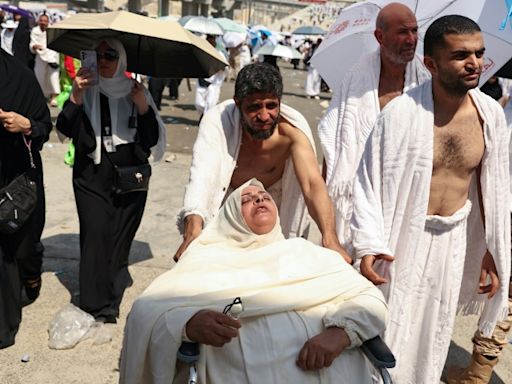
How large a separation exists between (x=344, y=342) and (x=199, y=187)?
1179 mm

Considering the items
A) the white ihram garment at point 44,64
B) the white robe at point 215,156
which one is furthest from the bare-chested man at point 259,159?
the white ihram garment at point 44,64

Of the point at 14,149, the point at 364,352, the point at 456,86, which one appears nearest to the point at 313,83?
the point at 14,149

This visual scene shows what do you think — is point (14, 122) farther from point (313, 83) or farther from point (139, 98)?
point (313, 83)

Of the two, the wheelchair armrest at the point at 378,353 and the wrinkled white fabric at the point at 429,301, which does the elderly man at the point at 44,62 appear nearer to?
the wrinkled white fabric at the point at 429,301

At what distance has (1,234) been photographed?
3771 millimetres

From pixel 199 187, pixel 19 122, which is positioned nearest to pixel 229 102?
pixel 199 187

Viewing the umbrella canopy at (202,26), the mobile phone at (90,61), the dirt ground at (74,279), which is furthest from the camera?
the umbrella canopy at (202,26)

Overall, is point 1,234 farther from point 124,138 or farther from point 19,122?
point 124,138

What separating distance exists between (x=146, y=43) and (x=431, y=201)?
235 centimetres

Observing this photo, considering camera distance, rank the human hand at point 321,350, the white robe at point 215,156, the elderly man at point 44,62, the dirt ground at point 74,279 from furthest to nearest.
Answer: the elderly man at point 44,62, the dirt ground at point 74,279, the white robe at point 215,156, the human hand at point 321,350

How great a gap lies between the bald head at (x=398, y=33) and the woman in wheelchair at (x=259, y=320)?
1.56 m

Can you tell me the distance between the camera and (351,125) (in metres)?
3.62

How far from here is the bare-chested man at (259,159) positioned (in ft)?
9.74

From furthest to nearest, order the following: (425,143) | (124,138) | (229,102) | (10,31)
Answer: (10,31) → (124,138) → (229,102) → (425,143)
